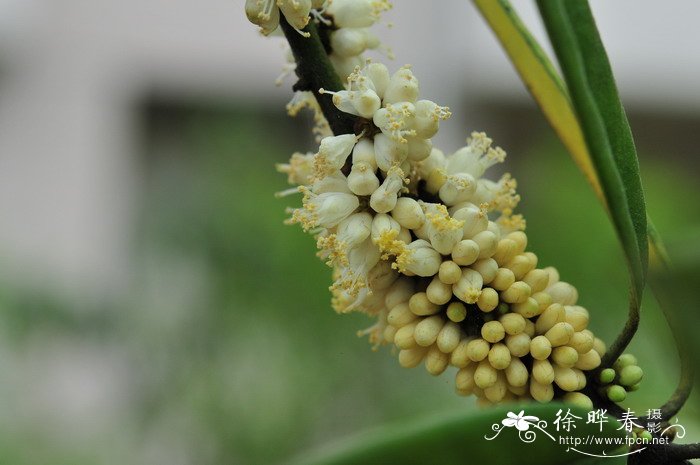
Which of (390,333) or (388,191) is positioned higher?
(388,191)

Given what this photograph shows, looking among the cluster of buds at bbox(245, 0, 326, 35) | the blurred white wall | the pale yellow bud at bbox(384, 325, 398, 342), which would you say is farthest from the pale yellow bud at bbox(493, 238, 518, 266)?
the blurred white wall

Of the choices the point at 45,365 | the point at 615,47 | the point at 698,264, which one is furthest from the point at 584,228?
the point at 615,47

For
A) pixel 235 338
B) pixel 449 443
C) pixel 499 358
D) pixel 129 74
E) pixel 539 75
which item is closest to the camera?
pixel 449 443

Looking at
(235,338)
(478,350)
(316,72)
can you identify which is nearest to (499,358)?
(478,350)

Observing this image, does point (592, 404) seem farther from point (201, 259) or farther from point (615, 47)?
point (615, 47)

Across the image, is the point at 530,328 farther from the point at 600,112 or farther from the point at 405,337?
the point at 600,112

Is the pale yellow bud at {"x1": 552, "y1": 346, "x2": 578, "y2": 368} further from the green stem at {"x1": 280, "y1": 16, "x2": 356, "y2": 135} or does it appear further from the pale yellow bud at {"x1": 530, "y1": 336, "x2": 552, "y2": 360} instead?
the green stem at {"x1": 280, "y1": 16, "x2": 356, "y2": 135}
